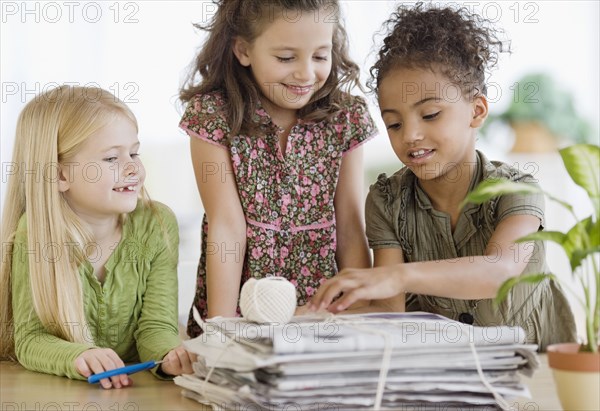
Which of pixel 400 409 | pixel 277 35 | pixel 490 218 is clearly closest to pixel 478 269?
pixel 490 218

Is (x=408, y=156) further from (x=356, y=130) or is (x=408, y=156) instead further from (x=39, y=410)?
(x=39, y=410)

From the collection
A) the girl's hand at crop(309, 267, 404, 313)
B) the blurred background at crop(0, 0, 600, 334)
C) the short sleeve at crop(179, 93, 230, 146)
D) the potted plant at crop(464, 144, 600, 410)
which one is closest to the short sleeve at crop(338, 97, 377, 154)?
the short sleeve at crop(179, 93, 230, 146)

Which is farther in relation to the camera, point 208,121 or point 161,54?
point 161,54

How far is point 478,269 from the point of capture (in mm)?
1320

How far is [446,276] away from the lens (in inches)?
50.6

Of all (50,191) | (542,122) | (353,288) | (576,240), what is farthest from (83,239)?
(542,122)

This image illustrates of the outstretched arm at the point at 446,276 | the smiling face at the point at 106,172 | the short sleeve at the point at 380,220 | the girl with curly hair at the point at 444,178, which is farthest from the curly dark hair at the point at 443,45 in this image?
the smiling face at the point at 106,172

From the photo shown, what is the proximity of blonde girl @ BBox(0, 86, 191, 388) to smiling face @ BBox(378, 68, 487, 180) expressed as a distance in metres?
0.52

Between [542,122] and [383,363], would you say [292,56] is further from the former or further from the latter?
[542,122]

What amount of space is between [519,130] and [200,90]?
12.4ft

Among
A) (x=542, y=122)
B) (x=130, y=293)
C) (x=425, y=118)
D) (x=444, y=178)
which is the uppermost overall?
(x=542, y=122)

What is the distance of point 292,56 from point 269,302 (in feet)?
2.30

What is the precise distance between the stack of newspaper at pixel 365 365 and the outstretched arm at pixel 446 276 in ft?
0.21

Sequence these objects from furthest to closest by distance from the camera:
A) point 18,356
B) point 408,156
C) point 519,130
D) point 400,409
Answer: point 519,130 < point 408,156 < point 18,356 < point 400,409
